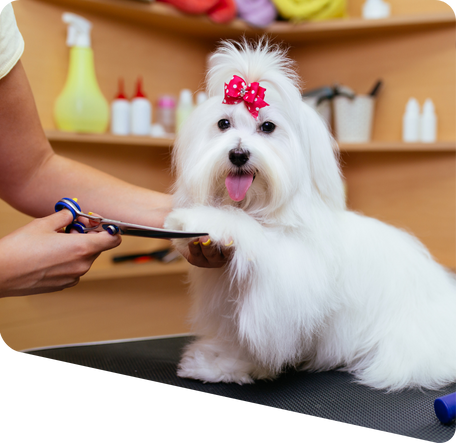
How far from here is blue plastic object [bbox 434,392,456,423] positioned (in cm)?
79

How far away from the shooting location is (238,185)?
2.97ft

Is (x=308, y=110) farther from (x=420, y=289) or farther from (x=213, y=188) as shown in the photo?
(x=420, y=289)

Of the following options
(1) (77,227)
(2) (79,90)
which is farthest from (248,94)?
(2) (79,90)

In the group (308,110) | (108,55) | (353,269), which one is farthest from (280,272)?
(108,55)

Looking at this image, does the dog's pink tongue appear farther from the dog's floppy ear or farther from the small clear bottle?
the small clear bottle

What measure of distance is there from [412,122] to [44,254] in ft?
6.29

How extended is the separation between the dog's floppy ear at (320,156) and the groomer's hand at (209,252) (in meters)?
0.24

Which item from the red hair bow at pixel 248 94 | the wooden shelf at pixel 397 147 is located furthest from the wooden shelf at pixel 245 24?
the red hair bow at pixel 248 94

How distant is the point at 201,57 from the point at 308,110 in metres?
1.79

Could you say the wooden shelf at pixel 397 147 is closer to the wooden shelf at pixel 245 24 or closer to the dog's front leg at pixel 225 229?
the wooden shelf at pixel 245 24

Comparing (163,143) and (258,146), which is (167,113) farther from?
(258,146)

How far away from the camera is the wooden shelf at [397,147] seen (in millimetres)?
2152

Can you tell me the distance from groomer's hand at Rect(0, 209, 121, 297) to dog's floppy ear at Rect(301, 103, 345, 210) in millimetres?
418

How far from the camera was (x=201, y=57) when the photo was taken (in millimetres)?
2604
